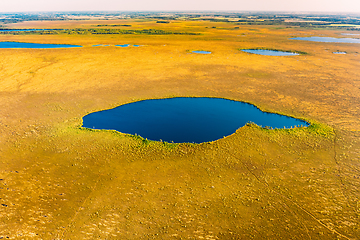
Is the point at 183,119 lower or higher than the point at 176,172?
higher

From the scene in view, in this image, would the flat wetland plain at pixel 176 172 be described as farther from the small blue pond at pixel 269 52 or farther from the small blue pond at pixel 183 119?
the small blue pond at pixel 269 52

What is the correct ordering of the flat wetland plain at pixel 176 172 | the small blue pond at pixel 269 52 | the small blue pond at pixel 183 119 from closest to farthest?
1. the flat wetland plain at pixel 176 172
2. the small blue pond at pixel 183 119
3. the small blue pond at pixel 269 52

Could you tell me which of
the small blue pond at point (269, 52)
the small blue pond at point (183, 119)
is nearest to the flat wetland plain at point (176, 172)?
the small blue pond at point (183, 119)

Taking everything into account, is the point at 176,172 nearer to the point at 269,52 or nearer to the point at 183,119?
the point at 183,119

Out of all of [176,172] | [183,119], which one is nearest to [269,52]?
[183,119]

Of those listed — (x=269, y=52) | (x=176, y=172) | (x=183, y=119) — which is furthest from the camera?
(x=269, y=52)

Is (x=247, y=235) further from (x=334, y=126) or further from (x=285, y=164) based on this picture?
(x=334, y=126)

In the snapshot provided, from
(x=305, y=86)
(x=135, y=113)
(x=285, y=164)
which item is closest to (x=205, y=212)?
(x=285, y=164)

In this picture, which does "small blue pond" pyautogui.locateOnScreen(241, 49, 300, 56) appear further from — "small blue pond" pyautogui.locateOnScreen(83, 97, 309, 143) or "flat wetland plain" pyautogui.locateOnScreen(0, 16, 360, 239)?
"small blue pond" pyautogui.locateOnScreen(83, 97, 309, 143)

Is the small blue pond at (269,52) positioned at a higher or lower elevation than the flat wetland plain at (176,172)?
higher
